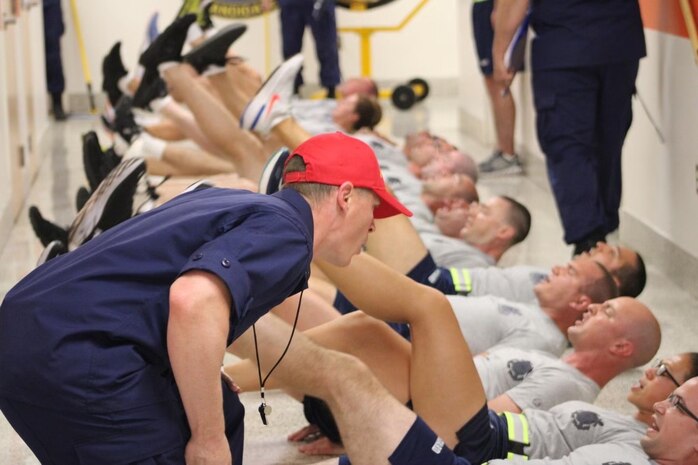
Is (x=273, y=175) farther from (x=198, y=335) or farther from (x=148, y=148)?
(x=148, y=148)

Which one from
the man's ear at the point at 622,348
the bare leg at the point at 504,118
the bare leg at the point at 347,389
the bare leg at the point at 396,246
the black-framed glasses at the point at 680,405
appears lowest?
the bare leg at the point at 504,118

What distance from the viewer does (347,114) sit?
563 centimetres

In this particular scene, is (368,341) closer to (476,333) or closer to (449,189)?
(476,333)

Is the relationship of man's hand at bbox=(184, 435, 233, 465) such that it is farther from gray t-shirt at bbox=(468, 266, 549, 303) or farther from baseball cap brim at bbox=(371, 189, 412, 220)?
gray t-shirt at bbox=(468, 266, 549, 303)

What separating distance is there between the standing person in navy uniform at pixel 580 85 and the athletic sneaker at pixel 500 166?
2153 millimetres

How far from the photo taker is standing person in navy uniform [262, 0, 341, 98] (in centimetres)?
847

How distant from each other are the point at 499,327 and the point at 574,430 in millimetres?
621

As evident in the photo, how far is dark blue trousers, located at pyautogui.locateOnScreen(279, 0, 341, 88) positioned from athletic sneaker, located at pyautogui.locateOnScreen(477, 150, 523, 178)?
2570 millimetres

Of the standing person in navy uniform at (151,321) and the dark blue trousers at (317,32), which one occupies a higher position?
the standing person in navy uniform at (151,321)

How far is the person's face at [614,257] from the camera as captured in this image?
3355 millimetres

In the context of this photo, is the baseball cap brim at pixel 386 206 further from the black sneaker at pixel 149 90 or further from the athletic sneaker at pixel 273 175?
the black sneaker at pixel 149 90

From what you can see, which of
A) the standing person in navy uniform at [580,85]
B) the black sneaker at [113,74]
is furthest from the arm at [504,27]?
the black sneaker at [113,74]

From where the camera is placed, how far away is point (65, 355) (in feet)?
5.73

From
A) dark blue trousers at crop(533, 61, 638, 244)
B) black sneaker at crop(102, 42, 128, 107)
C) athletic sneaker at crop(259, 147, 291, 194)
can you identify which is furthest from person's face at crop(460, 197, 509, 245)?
black sneaker at crop(102, 42, 128, 107)
